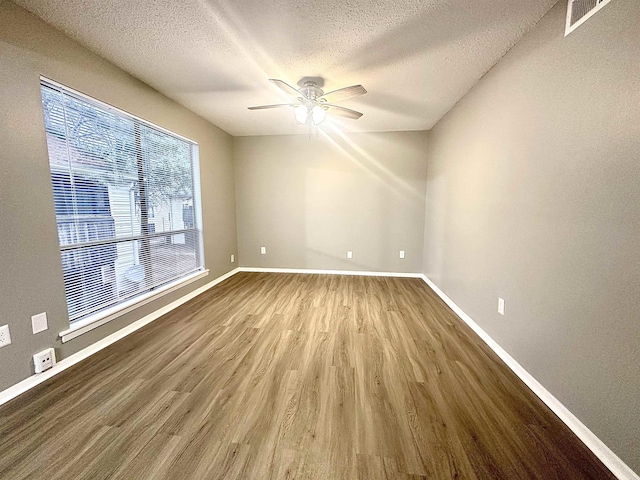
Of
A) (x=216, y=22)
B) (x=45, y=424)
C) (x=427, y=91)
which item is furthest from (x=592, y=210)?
(x=45, y=424)

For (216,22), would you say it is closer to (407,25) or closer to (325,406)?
(407,25)

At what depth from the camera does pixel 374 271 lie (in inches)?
176

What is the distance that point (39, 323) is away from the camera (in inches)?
66.4

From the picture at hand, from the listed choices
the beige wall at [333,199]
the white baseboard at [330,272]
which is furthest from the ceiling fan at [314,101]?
the white baseboard at [330,272]

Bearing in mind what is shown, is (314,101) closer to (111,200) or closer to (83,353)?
(111,200)

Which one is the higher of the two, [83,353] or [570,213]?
[570,213]

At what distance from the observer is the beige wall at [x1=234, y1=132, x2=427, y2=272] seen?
13.9 ft

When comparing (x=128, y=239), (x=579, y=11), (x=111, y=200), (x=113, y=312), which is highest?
(x=579, y=11)

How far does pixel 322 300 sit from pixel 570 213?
8.24ft

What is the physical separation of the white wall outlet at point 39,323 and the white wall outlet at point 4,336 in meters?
0.13

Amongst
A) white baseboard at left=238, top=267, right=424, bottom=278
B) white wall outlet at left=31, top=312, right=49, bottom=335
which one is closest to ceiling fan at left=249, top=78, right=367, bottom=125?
white wall outlet at left=31, top=312, right=49, bottom=335

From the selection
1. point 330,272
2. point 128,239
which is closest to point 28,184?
point 128,239

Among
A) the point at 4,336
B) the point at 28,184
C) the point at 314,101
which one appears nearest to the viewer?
the point at 4,336

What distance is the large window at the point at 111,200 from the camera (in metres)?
1.85
